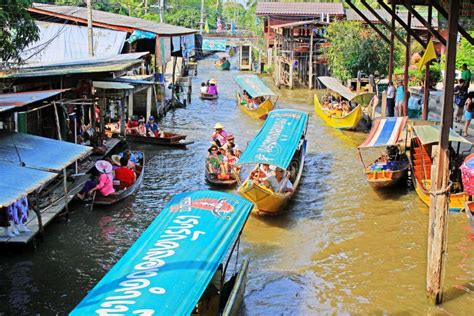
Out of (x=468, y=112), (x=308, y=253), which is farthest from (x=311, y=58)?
(x=308, y=253)

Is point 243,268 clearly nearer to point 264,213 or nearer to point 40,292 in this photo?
point 40,292

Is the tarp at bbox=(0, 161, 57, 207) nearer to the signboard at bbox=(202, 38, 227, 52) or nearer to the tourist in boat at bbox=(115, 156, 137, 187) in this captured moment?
the tourist in boat at bbox=(115, 156, 137, 187)

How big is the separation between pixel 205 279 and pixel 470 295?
536 cm

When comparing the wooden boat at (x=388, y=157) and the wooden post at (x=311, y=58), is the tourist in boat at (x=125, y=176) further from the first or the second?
the wooden post at (x=311, y=58)

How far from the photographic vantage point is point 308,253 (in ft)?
38.3

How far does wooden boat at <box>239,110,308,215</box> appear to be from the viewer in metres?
12.7

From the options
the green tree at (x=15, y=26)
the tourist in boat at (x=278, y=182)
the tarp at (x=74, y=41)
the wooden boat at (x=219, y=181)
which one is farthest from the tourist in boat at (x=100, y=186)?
the tarp at (x=74, y=41)

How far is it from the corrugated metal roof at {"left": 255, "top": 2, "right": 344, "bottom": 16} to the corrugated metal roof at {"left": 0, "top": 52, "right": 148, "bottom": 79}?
995 inches

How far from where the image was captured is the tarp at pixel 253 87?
26.0 m

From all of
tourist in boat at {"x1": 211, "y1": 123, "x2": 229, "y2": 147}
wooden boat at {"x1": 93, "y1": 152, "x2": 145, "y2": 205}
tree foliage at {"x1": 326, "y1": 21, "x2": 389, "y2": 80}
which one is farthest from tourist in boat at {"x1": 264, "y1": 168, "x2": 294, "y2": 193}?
tree foliage at {"x1": 326, "y1": 21, "x2": 389, "y2": 80}

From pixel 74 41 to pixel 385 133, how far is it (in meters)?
14.2

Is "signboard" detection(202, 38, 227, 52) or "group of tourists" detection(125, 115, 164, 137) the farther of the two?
"signboard" detection(202, 38, 227, 52)

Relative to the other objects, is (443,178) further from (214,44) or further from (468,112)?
(214,44)

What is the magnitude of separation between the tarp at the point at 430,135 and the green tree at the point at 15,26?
848 cm
